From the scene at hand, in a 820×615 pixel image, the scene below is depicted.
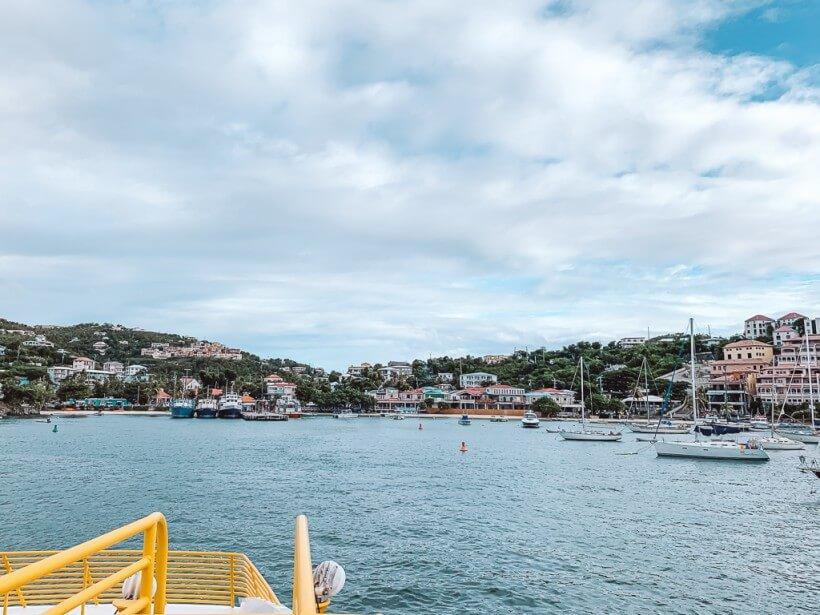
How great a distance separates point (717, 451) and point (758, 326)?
14559 centimetres

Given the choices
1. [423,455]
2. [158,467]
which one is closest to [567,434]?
[423,455]

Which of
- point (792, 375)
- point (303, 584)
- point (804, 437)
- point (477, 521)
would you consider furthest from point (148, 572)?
point (792, 375)

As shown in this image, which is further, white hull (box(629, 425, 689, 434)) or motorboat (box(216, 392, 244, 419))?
motorboat (box(216, 392, 244, 419))

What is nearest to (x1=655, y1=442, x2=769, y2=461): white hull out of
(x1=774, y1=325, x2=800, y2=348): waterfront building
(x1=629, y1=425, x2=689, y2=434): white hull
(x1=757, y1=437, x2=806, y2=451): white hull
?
(x1=757, y1=437, x2=806, y2=451): white hull

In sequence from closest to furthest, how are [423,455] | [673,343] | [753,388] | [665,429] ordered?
[423,455] < [665,429] < [753,388] < [673,343]

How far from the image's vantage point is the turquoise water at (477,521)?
59.3 ft

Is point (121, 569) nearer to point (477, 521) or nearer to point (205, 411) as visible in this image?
point (477, 521)

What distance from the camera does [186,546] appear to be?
74.6 feet

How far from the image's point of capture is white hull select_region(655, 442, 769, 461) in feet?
172

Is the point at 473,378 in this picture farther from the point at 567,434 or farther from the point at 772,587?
the point at 772,587

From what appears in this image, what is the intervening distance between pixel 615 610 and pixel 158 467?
4065 cm

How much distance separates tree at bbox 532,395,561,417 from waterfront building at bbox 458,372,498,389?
40.7 meters

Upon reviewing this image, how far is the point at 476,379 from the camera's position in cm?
18038

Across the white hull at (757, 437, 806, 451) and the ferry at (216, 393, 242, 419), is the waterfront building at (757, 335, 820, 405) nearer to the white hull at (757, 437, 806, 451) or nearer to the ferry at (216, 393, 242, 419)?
the white hull at (757, 437, 806, 451)
